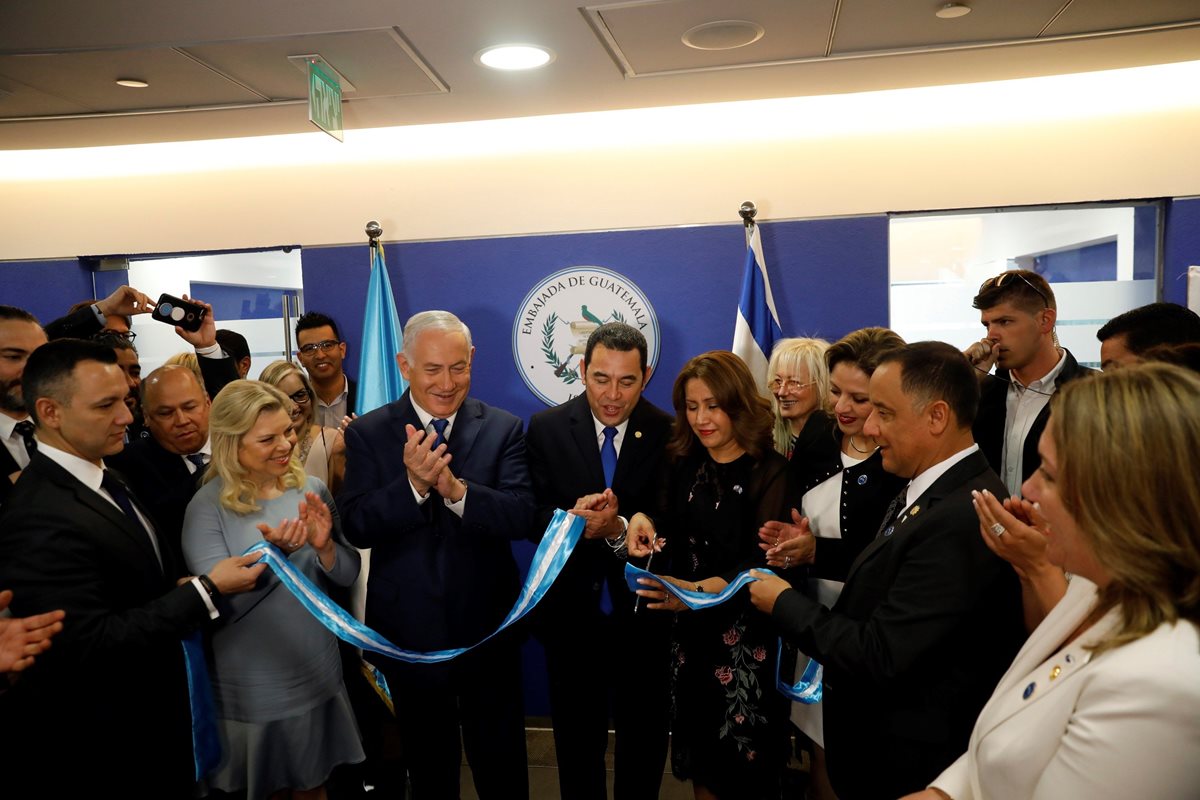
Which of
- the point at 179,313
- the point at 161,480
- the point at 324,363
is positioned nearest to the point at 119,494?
the point at 161,480

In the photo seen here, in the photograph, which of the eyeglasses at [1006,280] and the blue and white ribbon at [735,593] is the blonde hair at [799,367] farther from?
the blue and white ribbon at [735,593]

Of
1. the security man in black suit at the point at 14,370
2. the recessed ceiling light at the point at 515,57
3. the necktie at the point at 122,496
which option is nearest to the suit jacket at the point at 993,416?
the recessed ceiling light at the point at 515,57

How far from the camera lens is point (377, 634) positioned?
3.00 meters

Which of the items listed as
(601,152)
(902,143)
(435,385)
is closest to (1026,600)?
(435,385)

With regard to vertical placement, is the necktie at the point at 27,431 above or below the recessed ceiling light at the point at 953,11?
below

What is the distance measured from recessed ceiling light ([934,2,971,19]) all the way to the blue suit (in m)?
2.49

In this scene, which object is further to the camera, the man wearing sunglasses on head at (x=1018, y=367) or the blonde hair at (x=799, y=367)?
the blonde hair at (x=799, y=367)

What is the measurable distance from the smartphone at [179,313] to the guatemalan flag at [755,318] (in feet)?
9.39

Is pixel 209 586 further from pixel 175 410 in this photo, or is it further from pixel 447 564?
pixel 175 410

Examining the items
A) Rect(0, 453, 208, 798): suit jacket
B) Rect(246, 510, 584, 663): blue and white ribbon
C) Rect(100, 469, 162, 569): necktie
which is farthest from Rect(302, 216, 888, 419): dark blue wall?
Rect(0, 453, 208, 798): suit jacket

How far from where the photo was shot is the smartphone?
3928 mm

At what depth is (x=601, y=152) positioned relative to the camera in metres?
5.11

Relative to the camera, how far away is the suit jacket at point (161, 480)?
3.29 meters

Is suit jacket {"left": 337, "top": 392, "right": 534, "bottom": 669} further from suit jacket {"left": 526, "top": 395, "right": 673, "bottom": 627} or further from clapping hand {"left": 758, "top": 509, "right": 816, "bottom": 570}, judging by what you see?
clapping hand {"left": 758, "top": 509, "right": 816, "bottom": 570}
